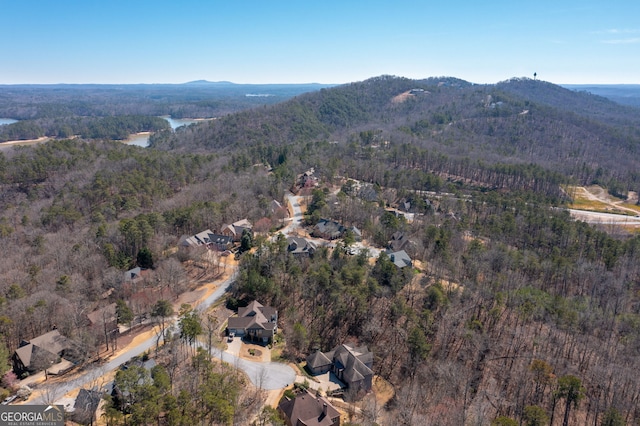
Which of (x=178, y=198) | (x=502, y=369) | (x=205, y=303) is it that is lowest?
(x=502, y=369)

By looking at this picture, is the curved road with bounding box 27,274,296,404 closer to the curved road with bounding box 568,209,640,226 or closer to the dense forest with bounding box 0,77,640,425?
the dense forest with bounding box 0,77,640,425

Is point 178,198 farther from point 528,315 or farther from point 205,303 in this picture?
point 528,315

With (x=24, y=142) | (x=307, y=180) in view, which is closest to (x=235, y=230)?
(x=307, y=180)

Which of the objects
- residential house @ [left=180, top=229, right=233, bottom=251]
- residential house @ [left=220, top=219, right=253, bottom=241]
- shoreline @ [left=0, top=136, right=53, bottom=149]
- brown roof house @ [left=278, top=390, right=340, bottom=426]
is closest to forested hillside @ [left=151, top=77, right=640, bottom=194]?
shoreline @ [left=0, top=136, right=53, bottom=149]

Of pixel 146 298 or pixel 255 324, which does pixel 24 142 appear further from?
pixel 255 324

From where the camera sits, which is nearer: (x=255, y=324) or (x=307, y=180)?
(x=255, y=324)

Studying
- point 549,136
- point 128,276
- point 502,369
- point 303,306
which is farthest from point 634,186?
point 128,276
